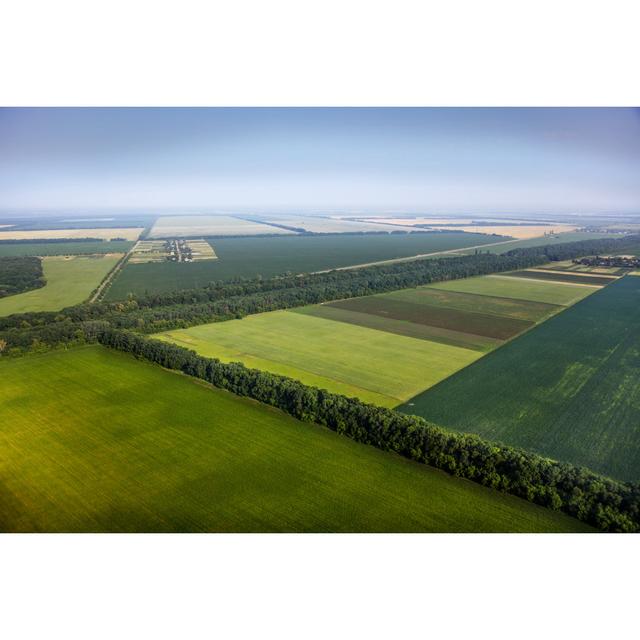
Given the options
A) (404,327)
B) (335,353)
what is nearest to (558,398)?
(335,353)

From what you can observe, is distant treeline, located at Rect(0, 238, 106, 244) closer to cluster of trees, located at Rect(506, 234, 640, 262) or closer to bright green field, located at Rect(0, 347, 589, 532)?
cluster of trees, located at Rect(506, 234, 640, 262)

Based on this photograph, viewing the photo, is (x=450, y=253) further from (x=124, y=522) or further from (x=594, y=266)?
(x=124, y=522)

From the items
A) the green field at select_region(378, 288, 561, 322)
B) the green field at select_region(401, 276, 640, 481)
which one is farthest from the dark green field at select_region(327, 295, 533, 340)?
the green field at select_region(401, 276, 640, 481)

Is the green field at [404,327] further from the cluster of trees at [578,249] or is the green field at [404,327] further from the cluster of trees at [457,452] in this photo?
the cluster of trees at [578,249]

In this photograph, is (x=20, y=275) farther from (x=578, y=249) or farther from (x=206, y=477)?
(x=578, y=249)

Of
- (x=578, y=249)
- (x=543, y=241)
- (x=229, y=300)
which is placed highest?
(x=543, y=241)

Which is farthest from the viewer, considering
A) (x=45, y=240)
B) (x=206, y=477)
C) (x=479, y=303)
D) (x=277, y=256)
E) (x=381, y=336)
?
(x=45, y=240)

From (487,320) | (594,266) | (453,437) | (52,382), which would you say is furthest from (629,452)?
(594,266)
